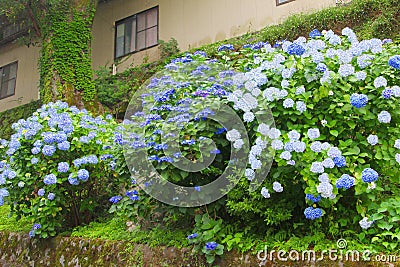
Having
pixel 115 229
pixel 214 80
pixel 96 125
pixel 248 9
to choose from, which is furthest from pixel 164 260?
pixel 248 9

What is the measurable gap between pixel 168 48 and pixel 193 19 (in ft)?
3.34

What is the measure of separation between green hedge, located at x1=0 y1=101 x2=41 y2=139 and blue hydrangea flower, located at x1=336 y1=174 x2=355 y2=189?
10630 millimetres

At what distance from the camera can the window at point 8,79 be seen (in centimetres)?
1503

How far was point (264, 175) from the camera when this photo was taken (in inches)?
137

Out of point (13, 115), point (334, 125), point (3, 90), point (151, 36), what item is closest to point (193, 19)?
point (151, 36)

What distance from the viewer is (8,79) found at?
15.2 meters

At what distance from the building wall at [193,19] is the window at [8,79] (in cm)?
389

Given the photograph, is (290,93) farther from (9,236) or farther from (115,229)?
(9,236)

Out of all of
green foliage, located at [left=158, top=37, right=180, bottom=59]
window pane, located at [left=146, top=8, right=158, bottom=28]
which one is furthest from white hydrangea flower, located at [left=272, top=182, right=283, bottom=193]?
window pane, located at [left=146, top=8, right=158, bottom=28]

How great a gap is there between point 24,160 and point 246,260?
116 inches

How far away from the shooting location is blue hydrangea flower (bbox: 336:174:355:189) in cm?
307

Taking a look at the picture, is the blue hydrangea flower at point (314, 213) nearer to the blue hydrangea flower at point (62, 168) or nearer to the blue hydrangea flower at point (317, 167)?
the blue hydrangea flower at point (317, 167)

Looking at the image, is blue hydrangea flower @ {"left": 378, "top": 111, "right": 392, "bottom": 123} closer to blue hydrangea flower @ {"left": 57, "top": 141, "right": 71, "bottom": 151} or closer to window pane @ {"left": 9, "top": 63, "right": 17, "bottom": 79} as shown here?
blue hydrangea flower @ {"left": 57, "top": 141, "right": 71, "bottom": 151}

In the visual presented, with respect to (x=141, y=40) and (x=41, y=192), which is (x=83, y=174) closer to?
(x=41, y=192)
